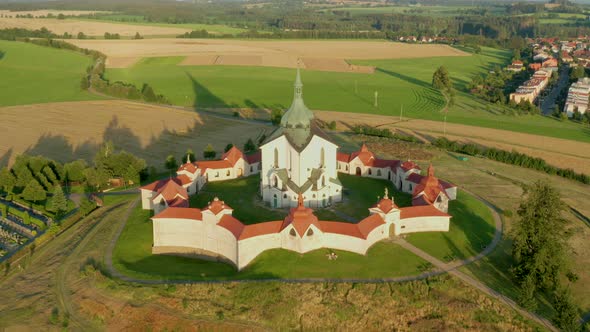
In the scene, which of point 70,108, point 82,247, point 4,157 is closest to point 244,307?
point 82,247

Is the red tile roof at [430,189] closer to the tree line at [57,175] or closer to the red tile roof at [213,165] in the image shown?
the red tile roof at [213,165]

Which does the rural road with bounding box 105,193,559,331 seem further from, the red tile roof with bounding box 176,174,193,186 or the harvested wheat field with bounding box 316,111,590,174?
the harvested wheat field with bounding box 316,111,590,174

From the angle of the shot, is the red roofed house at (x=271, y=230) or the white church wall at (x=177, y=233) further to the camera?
the white church wall at (x=177, y=233)

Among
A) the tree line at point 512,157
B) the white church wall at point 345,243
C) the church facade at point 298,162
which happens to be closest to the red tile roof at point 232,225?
the white church wall at point 345,243

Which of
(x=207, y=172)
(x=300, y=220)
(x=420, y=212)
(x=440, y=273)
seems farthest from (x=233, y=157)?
(x=440, y=273)

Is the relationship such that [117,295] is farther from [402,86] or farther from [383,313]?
[402,86]

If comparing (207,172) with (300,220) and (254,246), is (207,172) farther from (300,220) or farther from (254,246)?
(300,220)
